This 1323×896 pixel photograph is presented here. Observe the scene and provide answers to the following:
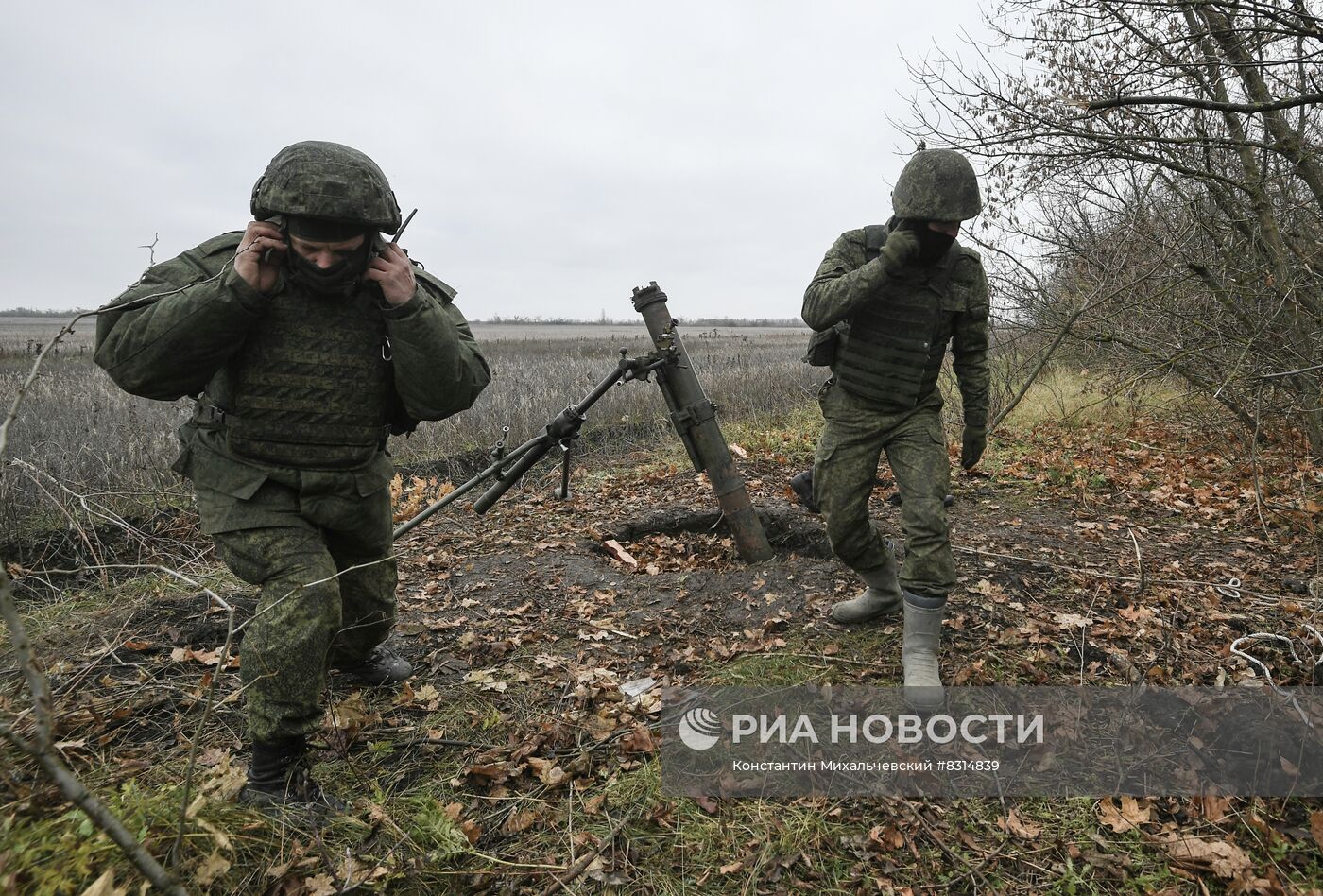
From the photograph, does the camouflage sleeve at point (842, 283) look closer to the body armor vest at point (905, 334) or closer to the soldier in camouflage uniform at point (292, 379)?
the body armor vest at point (905, 334)

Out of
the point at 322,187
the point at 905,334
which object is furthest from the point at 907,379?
the point at 322,187

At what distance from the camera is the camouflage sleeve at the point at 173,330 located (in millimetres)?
2439

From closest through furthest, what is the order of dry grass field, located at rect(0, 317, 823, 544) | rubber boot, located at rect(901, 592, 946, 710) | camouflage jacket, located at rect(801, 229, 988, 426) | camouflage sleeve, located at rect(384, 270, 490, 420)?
1. camouflage sleeve, located at rect(384, 270, 490, 420)
2. rubber boot, located at rect(901, 592, 946, 710)
3. camouflage jacket, located at rect(801, 229, 988, 426)
4. dry grass field, located at rect(0, 317, 823, 544)

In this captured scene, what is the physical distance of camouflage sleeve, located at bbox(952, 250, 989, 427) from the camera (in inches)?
139

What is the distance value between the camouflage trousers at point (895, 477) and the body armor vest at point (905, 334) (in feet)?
0.38

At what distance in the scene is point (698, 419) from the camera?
14.6ft

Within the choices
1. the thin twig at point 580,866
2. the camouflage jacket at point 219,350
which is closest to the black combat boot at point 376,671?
the camouflage jacket at point 219,350

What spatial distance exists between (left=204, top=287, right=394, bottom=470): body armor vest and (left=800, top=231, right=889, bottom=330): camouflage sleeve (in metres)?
1.89

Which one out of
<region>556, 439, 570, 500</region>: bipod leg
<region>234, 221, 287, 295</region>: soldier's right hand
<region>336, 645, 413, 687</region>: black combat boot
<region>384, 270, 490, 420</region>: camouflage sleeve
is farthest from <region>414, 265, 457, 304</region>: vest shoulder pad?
<region>336, 645, 413, 687</region>: black combat boot

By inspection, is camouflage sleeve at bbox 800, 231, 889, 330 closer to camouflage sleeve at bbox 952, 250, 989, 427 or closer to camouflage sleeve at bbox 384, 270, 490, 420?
camouflage sleeve at bbox 952, 250, 989, 427

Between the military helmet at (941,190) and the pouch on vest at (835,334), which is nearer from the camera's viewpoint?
the military helmet at (941,190)

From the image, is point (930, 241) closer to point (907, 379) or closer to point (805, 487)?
point (907, 379)

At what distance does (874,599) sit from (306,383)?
2.87 m

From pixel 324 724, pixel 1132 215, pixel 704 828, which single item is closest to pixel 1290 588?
pixel 704 828
